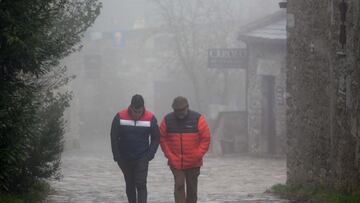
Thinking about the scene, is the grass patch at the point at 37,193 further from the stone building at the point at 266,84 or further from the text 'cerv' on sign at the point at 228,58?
the text 'cerv' on sign at the point at 228,58

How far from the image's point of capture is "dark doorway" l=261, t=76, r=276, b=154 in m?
19.2

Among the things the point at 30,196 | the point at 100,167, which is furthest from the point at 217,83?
the point at 30,196

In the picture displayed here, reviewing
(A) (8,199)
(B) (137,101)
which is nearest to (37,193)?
(A) (8,199)

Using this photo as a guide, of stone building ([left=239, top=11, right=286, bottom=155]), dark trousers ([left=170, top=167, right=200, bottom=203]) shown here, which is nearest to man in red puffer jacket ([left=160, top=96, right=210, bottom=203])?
dark trousers ([left=170, top=167, right=200, bottom=203])

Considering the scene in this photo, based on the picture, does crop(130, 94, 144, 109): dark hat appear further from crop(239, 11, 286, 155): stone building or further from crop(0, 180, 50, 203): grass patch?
crop(239, 11, 286, 155): stone building

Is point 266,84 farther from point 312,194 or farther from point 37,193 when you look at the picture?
point 37,193

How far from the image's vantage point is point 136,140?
816 cm

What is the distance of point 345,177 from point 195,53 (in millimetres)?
21279

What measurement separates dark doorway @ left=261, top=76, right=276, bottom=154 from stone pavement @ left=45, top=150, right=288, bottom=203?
3.11 feet

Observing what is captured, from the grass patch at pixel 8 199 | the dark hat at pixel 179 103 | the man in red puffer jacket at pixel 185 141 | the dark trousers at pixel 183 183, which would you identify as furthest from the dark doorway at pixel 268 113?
the grass patch at pixel 8 199

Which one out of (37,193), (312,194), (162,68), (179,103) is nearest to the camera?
(179,103)

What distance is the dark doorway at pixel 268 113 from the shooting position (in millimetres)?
19234

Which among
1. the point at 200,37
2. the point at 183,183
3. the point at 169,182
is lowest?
the point at 169,182

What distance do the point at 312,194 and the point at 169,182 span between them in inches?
182
